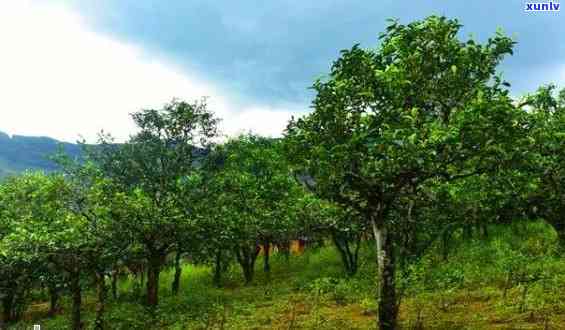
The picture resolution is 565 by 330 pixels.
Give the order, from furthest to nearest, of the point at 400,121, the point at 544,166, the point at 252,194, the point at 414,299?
the point at 252,194 < the point at 414,299 < the point at 544,166 < the point at 400,121

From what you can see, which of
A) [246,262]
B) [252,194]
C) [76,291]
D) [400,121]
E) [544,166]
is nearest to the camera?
[400,121]

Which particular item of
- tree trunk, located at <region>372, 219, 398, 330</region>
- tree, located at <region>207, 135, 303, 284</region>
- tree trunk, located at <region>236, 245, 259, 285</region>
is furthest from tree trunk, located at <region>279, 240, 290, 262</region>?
tree trunk, located at <region>372, 219, 398, 330</region>

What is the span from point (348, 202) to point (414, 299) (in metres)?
Result: 12.8

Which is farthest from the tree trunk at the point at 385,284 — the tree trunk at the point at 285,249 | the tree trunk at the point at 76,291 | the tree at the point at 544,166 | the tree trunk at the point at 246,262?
the tree trunk at the point at 285,249

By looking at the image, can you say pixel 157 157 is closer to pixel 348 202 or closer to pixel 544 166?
pixel 348 202

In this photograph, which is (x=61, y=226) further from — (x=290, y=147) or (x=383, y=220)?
(x=383, y=220)

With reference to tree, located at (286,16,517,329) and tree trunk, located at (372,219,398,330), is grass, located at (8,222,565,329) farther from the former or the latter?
tree, located at (286,16,517,329)

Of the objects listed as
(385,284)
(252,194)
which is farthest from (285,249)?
(385,284)

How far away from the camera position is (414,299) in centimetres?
3206

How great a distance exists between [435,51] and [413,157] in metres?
4.74

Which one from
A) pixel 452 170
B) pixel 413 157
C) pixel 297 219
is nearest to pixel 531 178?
pixel 452 170

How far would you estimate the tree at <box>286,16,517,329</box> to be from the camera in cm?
1783

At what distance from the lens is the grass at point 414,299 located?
25031 mm

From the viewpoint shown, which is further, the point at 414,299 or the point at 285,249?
the point at 285,249
